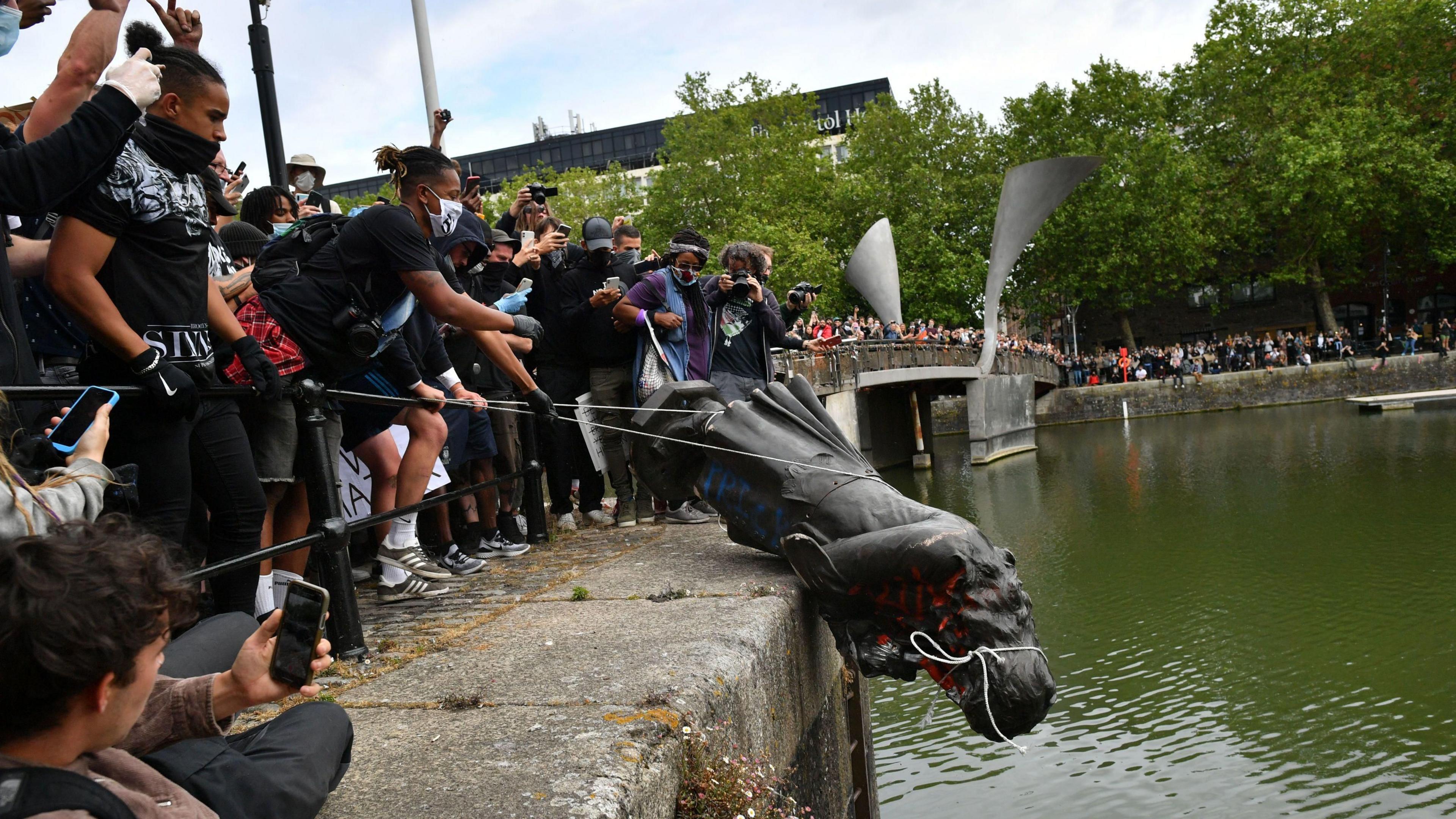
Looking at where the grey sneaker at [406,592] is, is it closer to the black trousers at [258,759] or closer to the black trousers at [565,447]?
the black trousers at [565,447]

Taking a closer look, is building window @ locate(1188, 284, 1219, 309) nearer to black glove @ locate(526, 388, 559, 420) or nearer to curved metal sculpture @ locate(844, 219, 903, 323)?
curved metal sculpture @ locate(844, 219, 903, 323)

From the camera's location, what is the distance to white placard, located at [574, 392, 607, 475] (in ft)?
20.2

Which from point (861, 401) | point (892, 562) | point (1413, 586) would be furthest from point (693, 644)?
point (861, 401)

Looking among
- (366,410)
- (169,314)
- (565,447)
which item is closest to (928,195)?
(565,447)

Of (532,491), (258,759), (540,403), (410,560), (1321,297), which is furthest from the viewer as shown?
(1321,297)

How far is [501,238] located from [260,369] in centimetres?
292

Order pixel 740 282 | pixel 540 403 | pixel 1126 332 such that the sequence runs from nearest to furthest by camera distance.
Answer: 1. pixel 540 403
2. pixel 740 282
3. pixel 1126 332

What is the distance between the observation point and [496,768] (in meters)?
2.02

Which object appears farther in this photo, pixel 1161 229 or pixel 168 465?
pixel 1161 229

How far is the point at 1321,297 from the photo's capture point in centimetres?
3966

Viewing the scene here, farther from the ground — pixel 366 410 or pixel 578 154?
pixel 578 154

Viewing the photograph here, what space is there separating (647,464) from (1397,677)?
5062 mm

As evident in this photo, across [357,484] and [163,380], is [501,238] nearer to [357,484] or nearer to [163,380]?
[357,484]

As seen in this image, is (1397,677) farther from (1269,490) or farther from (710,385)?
(1269,490)
